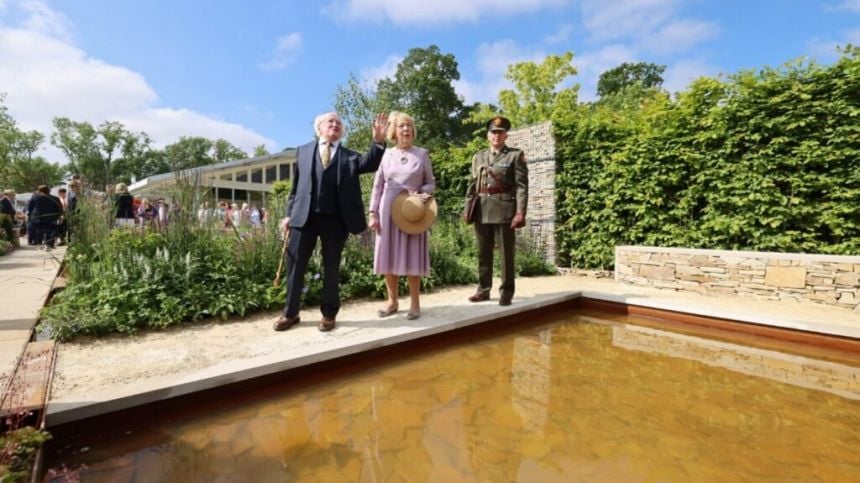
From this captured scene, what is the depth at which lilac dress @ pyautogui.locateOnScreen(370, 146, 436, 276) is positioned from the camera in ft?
9.66

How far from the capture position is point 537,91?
68.1ft

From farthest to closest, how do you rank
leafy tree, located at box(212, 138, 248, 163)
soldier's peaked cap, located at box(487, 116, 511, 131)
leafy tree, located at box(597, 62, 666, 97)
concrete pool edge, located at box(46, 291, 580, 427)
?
leafy tree, located at box(212, 138, 248, 163) < leafy tree, located at box(597, 62, 666, 97) < soldier's peaked cap, located at box(487, 116, 511, 131) < concrete pool edge, located at box(46, 291, 580, 427)

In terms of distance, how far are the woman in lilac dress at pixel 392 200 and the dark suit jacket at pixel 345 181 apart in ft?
0.99

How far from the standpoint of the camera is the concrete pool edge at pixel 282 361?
1545 mm

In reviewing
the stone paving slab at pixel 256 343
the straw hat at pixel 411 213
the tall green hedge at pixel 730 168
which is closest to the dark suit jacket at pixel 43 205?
the stone paving slab at pixel 256 343

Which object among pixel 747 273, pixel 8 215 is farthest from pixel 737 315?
pixel 8 215

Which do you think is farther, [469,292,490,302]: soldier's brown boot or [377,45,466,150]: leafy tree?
[377,45,466,150]: leafy tree

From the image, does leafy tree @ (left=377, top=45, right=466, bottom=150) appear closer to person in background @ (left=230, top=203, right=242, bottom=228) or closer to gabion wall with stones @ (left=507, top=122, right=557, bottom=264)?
gabion wall with stones @ (left=507, top=122, right=557, bottom=264)

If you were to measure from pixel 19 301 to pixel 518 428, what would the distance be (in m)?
3.95

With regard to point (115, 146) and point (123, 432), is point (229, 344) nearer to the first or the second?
point (123, 432)

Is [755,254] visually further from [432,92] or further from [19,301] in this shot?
[432,92]

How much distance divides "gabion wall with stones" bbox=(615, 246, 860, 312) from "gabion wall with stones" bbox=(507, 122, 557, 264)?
4.17 ft

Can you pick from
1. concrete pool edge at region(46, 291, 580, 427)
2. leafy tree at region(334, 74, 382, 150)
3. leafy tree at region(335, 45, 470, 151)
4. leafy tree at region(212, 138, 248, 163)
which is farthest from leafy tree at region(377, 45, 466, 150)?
leafy tree at region(212, 138, 248, 163)

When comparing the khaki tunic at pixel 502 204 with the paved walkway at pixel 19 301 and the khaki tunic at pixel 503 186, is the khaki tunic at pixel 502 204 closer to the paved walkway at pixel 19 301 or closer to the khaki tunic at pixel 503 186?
the khaki tunic at pixel 503 186
